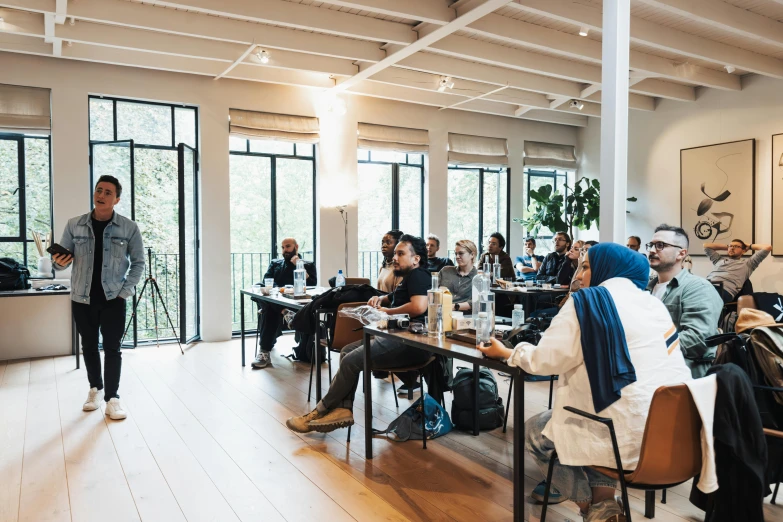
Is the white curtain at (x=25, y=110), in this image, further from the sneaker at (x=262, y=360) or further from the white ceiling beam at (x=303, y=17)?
the sneaker at (x=262, y=360)

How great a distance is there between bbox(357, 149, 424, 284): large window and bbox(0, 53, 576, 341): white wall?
A: 0.75 feet

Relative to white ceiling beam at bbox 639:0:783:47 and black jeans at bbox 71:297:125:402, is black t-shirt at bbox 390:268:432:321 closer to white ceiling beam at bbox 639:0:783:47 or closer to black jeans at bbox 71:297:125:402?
black jeans at bbox 71:297:125:402

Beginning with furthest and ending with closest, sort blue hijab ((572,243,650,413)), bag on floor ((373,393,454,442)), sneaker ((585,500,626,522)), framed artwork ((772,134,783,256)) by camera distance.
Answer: framed artwork ((772,134,783,256))
bag on floor ((373,393,454,442))
sneaker ((585,500,626,522))
blue hijab ((572,243,650,413))

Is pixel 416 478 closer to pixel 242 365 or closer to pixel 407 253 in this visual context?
pixel 407 253

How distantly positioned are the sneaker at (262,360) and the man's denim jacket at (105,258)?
1.79m

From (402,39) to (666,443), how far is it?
16.4 ft

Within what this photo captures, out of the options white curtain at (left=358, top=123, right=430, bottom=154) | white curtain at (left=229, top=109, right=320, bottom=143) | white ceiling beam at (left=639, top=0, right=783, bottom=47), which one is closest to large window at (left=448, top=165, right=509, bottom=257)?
white curtain at (left=358, top=123, right=430, bottom=154)

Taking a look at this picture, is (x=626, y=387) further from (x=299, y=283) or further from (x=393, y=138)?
(x=393, y=138)

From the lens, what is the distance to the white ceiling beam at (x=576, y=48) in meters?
5.75

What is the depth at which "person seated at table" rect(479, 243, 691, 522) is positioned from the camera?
2.00 meters

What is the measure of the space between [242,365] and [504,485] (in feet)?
11.5

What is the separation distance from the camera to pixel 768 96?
782cm

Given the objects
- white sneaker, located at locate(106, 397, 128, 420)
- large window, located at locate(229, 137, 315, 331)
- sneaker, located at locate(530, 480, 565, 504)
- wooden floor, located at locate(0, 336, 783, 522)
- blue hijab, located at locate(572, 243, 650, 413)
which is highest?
large window, located at locate(229, 137, 315, 331)

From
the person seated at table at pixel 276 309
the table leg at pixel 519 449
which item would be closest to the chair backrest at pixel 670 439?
the table leg at pixel 519 449
